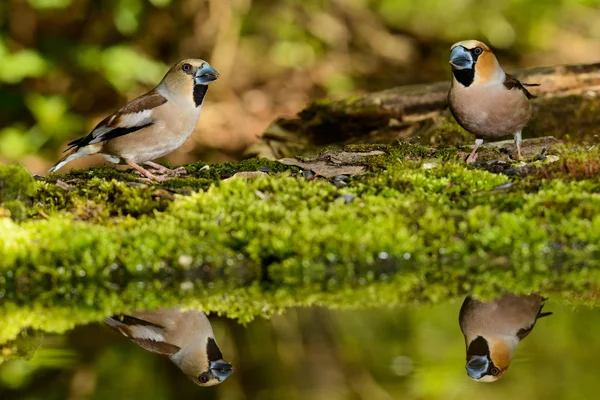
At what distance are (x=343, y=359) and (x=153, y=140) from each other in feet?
10.4

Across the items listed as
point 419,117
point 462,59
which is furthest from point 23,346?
point 419,117

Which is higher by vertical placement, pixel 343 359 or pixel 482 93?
pixel 343 359

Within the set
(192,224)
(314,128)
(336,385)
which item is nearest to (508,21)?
(314,128)

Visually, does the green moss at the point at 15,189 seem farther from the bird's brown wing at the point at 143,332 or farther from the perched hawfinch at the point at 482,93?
the perched hawfinch at the point at 482,93

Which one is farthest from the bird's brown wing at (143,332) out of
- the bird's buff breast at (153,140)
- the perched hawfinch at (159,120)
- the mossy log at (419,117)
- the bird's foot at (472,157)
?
the mossy log at (419,117)

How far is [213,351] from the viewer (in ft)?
12.8

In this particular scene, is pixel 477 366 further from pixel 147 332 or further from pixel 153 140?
pixel 153 140

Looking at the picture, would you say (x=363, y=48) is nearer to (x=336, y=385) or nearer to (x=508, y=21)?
(x=508, y=21)

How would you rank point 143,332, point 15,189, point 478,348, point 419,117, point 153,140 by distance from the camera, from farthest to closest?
point 419,117 < point 153,140 < point 15,189 < point 143,332 < point 478,348

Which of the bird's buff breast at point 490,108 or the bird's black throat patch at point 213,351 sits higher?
the bird's black throat patch at point 213,351

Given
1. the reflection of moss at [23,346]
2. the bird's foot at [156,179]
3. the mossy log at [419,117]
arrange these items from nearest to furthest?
the reflection of moss at [23,346], the bird's foot at [156,179], the mossy log at [419,117]

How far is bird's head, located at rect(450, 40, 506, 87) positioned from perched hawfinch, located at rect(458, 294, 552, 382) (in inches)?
103

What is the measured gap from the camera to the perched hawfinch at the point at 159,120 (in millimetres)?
6426

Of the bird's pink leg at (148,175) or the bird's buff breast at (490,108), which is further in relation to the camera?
the bird's buff breast at (490,108)
